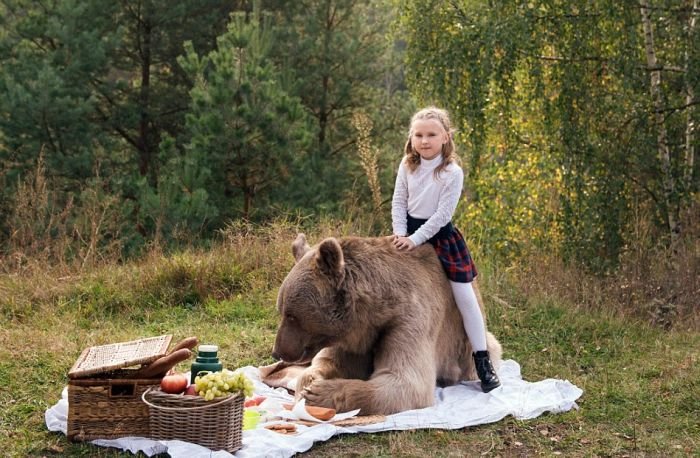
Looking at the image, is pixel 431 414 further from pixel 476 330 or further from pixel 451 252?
pixel 451 252

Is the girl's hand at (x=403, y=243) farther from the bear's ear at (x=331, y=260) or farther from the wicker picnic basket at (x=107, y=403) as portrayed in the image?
the wicker picnic basket at (x=107, y=403)

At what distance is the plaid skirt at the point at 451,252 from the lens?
226 inches

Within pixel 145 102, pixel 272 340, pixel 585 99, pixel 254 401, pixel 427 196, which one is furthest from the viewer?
pixel 145 102

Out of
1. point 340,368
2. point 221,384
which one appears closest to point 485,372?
point 340,368

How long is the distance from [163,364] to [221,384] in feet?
1.24

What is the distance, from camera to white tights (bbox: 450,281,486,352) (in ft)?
18.9

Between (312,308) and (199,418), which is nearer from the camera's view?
(199,418)

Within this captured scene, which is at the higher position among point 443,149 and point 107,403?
point 443,149

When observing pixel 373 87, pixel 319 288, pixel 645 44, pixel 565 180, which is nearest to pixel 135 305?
pixel 319 288

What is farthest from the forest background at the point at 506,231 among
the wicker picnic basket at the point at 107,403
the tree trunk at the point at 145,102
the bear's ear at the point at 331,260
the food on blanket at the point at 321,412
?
the tree trunk at the point at 145,102

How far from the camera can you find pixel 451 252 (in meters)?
5.79

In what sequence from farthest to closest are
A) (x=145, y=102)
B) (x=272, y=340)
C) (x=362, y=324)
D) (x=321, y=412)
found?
(x=145, y=102)
(x=272, y=340)
(x=362, y=324)
(x=321, y=412)

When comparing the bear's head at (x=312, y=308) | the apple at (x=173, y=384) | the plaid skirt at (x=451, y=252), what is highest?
the plaid skirt at (x=451, y=252)

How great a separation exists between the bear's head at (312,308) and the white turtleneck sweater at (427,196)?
2.30 ft
